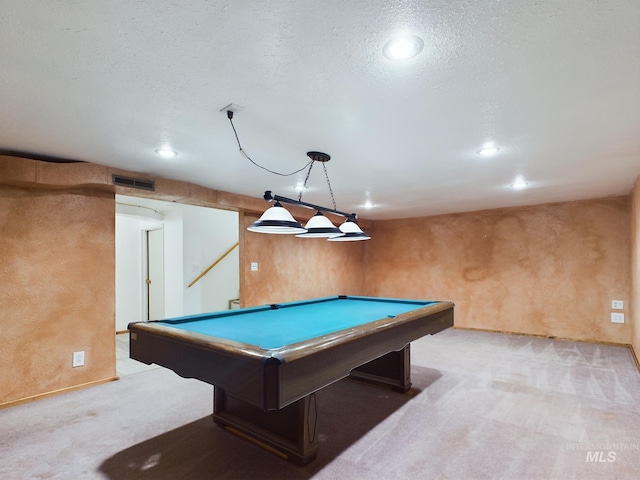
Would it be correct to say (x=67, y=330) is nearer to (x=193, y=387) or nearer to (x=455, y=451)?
(x=193, y=387)

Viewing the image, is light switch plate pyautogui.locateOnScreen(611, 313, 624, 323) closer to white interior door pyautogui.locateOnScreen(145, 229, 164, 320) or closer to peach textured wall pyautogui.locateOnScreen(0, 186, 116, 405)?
peach textured wall pyautogui.locateOnScreen(0, 186, 116, 405)

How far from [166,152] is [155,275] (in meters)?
3.88

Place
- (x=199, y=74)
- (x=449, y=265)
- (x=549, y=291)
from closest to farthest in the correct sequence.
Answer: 1. (x=199, y=74)
2. (x=549, y=291)
3. (x=449, y=265)

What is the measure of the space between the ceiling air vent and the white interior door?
2713 mm

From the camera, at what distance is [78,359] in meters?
3.12

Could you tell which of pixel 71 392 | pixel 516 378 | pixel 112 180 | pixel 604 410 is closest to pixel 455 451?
pixel 604 410

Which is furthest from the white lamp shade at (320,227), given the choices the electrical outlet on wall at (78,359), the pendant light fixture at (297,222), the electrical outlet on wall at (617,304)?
the electrical outlet on wall at (617,304)

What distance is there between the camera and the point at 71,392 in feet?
9.93

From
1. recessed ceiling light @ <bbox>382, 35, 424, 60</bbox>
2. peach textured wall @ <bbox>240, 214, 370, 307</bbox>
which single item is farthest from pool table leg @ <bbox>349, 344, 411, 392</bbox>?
recessed ceiling light @ <bbox>382, 35, 424, 60</bbox>

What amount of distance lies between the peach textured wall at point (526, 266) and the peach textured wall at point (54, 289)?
5.02 meters

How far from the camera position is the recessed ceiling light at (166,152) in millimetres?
2650

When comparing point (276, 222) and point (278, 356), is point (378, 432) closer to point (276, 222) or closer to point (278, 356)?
point (278, 356)

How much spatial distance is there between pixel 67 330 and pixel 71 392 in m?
0.55

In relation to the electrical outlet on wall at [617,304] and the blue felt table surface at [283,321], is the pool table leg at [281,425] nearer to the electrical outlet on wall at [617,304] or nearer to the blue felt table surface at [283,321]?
the blue felt table surface at [283,321]
